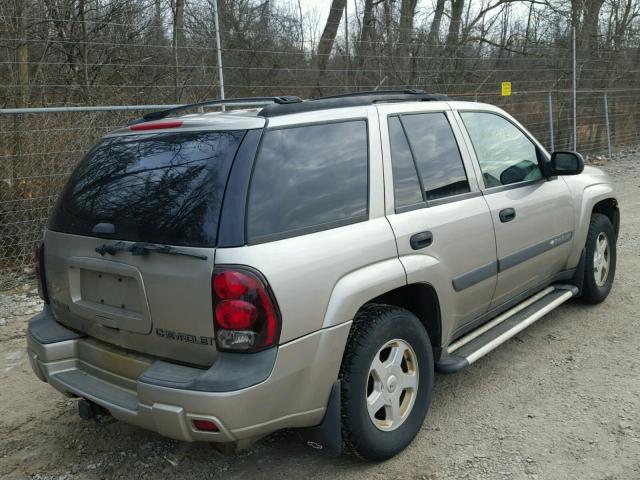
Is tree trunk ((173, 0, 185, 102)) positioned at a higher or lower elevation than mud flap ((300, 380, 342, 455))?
higher

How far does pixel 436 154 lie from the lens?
3432 millimetres

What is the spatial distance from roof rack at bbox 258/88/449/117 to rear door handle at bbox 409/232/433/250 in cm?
75

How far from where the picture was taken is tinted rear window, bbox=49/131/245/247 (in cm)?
246

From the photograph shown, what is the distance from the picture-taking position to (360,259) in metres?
2.72

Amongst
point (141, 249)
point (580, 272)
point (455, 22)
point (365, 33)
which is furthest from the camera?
point (455, 22)

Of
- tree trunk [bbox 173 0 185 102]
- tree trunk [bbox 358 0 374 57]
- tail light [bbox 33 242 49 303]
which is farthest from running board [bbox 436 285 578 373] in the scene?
tree trunk [bbox 358 0 374 57]

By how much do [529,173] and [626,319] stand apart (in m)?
1.52

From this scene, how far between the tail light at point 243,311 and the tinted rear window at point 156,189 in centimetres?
18

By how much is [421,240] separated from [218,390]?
1.35m

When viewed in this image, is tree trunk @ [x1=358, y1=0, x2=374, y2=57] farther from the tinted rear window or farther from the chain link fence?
the tinted rear window

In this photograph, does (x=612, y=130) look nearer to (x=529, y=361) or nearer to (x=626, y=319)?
(x=626, y=319)

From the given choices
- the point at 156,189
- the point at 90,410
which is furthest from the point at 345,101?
the point at 90,410

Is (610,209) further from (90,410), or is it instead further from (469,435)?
(90,410)

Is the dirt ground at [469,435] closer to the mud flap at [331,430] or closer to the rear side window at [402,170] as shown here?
the mud flap at [331,430]
